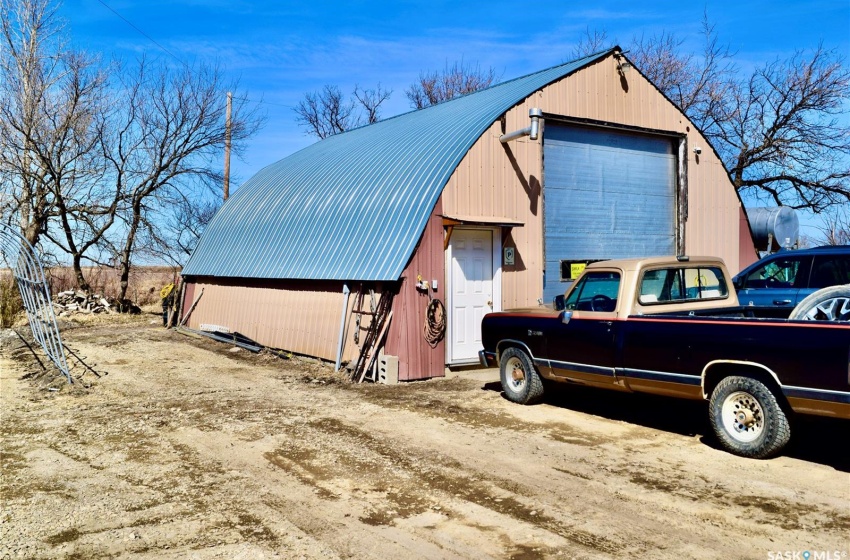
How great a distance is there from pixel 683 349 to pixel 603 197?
838cm

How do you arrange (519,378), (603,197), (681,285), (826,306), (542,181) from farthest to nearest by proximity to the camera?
(603,197), (542,181), (519,378), (681,285), (826,306)

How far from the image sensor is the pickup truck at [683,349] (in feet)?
19.3

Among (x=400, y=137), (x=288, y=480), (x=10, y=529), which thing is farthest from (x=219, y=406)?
(x=400, y=137)

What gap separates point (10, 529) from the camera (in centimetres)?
494

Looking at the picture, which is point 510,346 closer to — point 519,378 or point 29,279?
point 519,378

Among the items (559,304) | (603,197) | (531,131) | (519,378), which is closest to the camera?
(559,304)

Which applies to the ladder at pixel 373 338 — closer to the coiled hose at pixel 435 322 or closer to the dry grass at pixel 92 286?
the coiled hose at pixel 435 322

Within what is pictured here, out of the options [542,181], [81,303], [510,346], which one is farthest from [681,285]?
[81,303]

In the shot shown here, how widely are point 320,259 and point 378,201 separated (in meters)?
1.78

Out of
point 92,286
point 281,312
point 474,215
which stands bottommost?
point 281,312

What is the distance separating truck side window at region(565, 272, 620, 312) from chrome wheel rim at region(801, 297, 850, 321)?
2.01 meters

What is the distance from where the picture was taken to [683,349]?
6867mm

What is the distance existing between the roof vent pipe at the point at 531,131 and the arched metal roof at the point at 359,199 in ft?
1.50

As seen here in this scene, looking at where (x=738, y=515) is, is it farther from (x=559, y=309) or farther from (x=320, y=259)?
(x=320, y=259)
